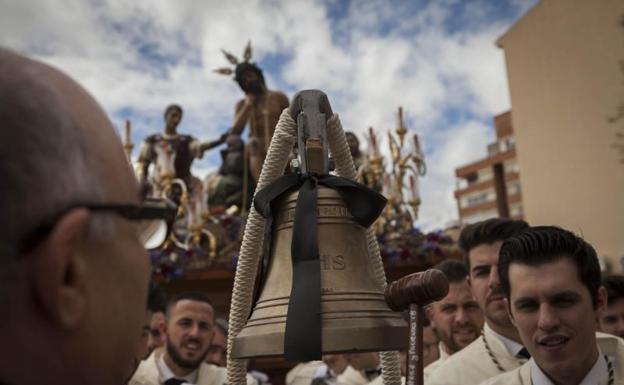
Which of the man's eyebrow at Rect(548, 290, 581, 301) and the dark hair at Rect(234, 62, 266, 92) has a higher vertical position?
the dark hair at Rect(234, 62, 266, 92)

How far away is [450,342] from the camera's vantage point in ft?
13.6

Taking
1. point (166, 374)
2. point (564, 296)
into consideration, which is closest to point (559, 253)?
point (564, 296)

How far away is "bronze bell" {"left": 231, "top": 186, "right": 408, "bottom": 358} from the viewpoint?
1.34m

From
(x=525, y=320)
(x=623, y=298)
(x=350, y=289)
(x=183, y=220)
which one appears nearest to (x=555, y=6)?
(x=183, y=220)

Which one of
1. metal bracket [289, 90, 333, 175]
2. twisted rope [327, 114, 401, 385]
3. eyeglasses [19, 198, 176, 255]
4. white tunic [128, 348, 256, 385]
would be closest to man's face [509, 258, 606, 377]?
twisted rope [327, 114, 401, 385]

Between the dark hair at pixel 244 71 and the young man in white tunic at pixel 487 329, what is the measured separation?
25.4ft

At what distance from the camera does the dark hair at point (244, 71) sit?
10.7m

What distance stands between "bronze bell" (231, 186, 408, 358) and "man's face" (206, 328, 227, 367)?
4466 millimetres

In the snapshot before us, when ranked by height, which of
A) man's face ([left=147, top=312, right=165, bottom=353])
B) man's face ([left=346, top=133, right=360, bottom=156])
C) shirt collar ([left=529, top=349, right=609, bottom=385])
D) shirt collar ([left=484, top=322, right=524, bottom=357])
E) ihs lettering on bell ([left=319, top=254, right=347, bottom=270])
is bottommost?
shirt collar ([left=529, top=349, right=609, bottom=385])

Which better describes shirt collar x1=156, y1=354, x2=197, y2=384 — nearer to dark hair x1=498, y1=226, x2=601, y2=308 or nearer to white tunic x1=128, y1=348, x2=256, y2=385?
white tunic x1=128, y1=348, x2=256, y2=385

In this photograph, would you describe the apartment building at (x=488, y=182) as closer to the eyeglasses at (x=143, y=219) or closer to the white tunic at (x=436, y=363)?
the white tunic at (x=436, y=363)

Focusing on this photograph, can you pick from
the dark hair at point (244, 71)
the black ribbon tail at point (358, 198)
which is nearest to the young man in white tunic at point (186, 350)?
the black ribbon tail at point (358, 198)

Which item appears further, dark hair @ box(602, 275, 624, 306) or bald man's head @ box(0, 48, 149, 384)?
dark hair @ box(602, 275, 624, 306)

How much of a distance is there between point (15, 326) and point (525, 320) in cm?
205
